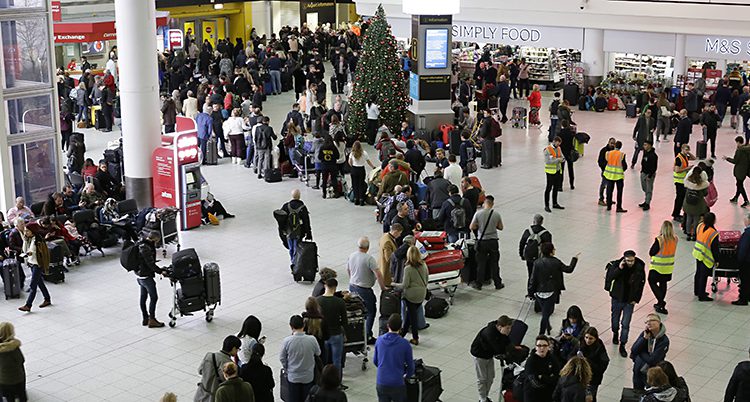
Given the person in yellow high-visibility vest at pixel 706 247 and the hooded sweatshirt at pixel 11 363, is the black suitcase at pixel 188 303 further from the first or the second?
the person in yellow high-visibility vest at pixel 706 247

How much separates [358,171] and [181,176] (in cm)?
348

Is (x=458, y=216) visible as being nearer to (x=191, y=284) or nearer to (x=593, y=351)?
(x=191, y=284)

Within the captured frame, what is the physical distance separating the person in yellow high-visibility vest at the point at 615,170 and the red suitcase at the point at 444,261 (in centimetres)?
548

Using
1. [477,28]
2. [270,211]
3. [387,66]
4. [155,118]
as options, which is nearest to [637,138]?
[387,66]

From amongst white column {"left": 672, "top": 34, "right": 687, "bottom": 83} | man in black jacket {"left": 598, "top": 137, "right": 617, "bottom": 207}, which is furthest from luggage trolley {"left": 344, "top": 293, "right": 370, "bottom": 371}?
white column {"left": 672, "top": 34, "right": 687, "bottom": 83}

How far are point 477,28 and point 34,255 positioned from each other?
24.9 metres

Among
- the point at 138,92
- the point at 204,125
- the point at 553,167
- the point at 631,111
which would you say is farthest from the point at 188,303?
the point at 631,111

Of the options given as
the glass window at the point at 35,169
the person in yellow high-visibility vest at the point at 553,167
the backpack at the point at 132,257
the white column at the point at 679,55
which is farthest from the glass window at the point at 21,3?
the white column at the point at 679,55

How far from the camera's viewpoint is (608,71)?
1382 inches

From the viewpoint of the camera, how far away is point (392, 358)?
1008cm

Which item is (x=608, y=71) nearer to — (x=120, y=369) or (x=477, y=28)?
(x=477, y=28)

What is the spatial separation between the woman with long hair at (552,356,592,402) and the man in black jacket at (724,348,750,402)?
5.07 feet

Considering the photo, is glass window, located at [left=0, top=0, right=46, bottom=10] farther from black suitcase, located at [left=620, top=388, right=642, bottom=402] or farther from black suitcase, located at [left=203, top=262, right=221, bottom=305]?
black suitcase, located at [left=620, top=388, right=642, bottom=402]

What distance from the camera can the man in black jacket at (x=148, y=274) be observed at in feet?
42.9
